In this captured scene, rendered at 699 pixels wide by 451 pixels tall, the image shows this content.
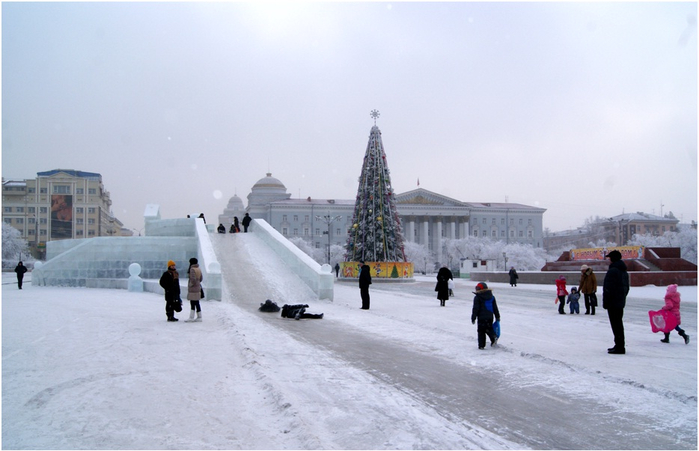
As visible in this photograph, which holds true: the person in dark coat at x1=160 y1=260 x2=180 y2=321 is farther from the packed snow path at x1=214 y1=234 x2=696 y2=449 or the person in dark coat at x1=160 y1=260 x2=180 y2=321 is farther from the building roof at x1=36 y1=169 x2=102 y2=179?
the building roof at x1=36 y1=169 x2=102 y2=179

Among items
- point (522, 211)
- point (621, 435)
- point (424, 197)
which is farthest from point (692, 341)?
point (522, 211)

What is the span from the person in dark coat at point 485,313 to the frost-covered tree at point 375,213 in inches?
1140

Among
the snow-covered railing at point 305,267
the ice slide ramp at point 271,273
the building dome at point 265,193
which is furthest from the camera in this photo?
the building dome at point 265,193

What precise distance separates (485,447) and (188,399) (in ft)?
9.74

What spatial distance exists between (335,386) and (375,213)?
1265 inches

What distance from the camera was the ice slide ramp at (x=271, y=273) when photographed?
18.3m

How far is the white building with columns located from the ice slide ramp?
74.2 m

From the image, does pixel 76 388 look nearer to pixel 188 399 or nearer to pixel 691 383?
pixel 188 399

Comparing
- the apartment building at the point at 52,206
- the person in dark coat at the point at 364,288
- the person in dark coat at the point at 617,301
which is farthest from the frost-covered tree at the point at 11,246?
the person in dark coat at the point at 617,301

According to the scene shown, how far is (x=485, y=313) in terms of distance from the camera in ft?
30.2

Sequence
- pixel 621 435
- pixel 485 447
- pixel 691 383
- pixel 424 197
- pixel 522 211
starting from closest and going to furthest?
1. pixel 485 447
2. pixel 621 435
3. pixel 691 383
4. pixel 424 197
5. pixel 522 211

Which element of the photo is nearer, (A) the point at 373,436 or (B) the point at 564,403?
(A) the point at 373,436

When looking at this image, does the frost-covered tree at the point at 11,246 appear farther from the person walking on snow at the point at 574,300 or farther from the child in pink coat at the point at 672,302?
the child in pink coat at the point at 672,302

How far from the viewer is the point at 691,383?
662cm
